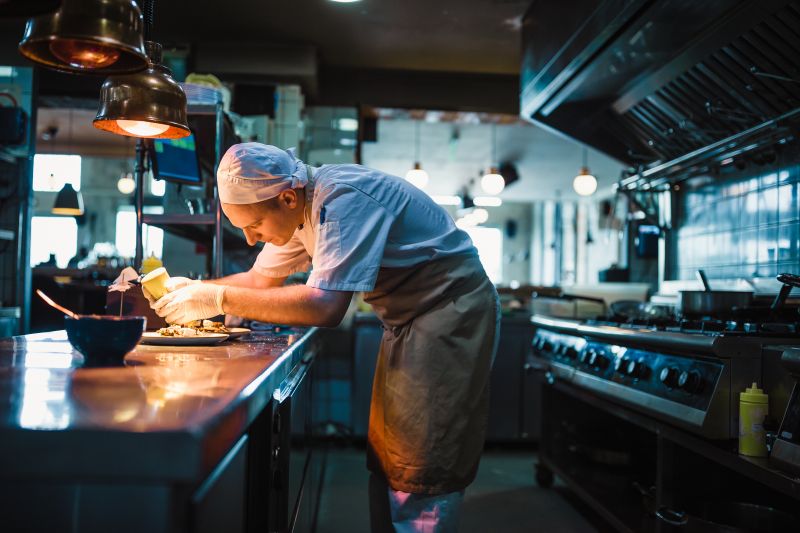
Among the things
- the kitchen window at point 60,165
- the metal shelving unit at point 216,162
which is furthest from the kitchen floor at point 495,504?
the kitchen window at point 60,165

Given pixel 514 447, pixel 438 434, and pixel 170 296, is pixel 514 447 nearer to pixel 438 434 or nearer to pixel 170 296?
pixel 438 434

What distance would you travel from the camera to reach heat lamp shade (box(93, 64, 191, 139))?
1783mm

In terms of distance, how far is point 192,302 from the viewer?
1562mm

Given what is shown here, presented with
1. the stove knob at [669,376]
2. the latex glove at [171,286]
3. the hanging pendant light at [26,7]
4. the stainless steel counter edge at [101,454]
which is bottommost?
the stove knob at [669,376]

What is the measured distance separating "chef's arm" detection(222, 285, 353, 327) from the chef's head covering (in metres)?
0.27

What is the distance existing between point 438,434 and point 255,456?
615 mm

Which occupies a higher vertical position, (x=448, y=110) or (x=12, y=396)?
(x=448, y=110)

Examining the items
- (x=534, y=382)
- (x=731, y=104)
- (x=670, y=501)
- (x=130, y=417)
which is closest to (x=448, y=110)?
(x=534, y=382)

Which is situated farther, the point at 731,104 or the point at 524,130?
the point at 524,130

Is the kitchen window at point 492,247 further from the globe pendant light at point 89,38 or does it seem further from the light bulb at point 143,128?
the globe pendant light at point 89,38

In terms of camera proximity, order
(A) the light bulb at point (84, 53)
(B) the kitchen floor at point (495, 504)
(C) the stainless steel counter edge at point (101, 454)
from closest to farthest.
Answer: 1. (C) the stainless steel counter edge at point (101, 454)
2. (A) the light bulb at point (84, 53)
3. (B) the kitchen floor at point (495, 504)

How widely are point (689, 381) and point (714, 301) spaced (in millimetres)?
759

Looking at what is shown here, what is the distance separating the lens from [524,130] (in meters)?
8.59

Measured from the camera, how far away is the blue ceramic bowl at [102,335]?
1.05 m
